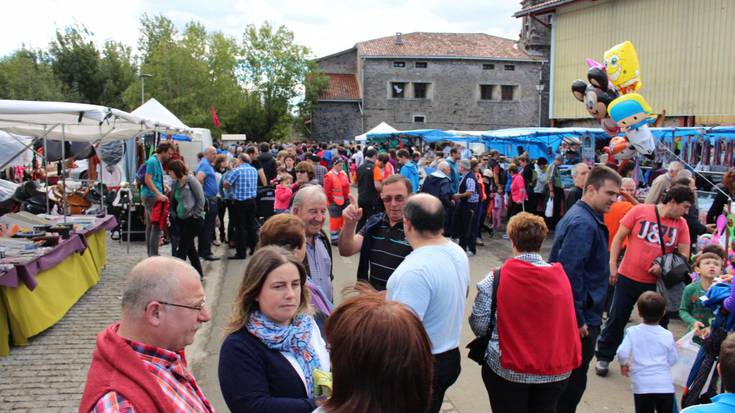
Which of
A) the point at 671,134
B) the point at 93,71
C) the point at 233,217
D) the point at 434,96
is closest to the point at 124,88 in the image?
the point at 93,71

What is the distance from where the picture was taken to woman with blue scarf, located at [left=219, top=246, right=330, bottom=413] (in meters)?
2.16

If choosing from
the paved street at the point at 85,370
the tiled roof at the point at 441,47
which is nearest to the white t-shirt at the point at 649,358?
the paved street at the point at 85,370

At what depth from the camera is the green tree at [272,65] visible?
1825 inches

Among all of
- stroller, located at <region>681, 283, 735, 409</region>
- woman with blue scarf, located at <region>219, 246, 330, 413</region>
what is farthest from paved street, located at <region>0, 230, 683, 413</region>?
woman with blue scarf, located at <region>219, 246, 330, 413</region>

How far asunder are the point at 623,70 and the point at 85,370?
9.66 m

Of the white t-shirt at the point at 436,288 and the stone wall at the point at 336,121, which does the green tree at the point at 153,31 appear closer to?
the stone wall at the point at 336,121

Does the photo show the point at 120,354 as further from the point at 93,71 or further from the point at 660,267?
the point at 93,71

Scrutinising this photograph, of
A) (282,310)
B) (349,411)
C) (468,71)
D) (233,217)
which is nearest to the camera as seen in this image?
(349,411)

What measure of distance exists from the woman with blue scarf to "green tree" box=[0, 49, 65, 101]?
35346 millimetres

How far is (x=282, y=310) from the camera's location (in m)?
2.32

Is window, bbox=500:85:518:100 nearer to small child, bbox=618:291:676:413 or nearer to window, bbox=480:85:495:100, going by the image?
window, bbox=480:85:495:100

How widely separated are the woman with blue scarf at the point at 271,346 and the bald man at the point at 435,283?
0.65 meters

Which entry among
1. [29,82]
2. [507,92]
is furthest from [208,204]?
[507,92]

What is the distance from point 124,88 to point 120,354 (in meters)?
41.5
